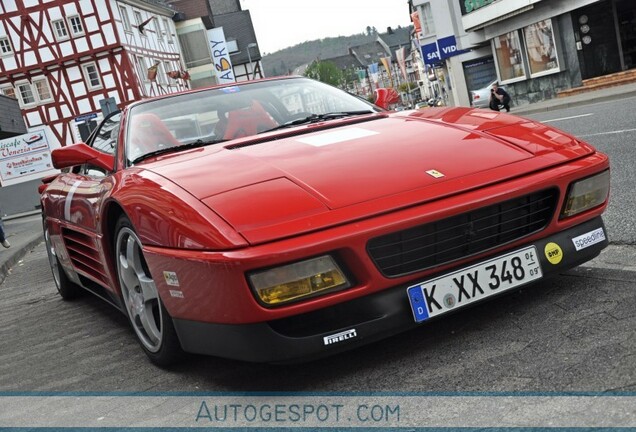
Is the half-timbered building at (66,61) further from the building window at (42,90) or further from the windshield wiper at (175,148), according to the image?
the windshield wiper at (175,148)

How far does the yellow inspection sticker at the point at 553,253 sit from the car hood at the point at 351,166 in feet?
1.00

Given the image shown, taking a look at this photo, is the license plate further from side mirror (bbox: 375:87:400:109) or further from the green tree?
the green tree

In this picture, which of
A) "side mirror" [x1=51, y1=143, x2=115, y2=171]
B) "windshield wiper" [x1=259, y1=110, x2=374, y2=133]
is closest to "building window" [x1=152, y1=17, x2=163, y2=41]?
"side mirror" [x1=51, y1=143, x2=115, y2=171]

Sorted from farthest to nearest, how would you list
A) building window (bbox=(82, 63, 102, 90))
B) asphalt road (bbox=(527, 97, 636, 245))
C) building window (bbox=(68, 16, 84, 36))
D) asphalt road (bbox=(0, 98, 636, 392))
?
1. building window (bbox=(82, 63, 102, 90))
2. building window (bbox=(68, 16, 84, 36))
3. asphalt road (bbox=(527, 97, 636, 245))
4. asphalt road (bbox=(0, 98, 636, 392))

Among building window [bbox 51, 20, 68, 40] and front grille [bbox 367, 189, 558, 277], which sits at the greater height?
building window [bbox 51, 20, 68, 40]

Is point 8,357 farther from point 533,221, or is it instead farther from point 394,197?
point 533,221

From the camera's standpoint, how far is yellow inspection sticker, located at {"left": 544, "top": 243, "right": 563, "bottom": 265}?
2.95 meters

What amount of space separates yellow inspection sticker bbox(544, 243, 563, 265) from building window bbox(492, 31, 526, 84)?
2718 centimetres

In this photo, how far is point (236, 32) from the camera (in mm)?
74750

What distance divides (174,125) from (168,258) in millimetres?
1292

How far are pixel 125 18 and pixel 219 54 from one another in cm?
1728

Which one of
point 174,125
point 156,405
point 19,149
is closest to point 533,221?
point 156,405

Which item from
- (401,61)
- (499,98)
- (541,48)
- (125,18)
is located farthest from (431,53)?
(401,61)

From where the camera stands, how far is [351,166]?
2977 millimetres
